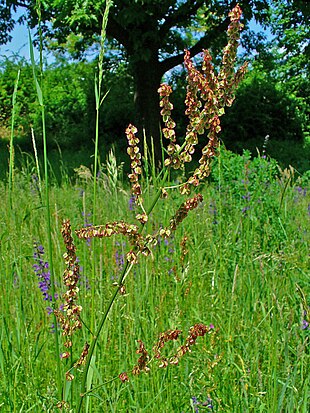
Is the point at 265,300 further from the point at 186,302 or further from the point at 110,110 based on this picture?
the point at 110,110

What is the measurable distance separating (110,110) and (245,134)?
4259 millimetres

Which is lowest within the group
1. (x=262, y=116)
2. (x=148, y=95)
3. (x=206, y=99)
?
(x=206, y=99)

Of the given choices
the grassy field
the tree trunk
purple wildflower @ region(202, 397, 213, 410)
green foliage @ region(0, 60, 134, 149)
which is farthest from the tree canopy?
purple wildflower @ region(202, 397, 213, 410)

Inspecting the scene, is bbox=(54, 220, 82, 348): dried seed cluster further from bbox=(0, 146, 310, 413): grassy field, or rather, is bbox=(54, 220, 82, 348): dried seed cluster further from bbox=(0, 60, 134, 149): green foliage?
bbox=(0, 60, 134, 149): green foliage

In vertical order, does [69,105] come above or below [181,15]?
below

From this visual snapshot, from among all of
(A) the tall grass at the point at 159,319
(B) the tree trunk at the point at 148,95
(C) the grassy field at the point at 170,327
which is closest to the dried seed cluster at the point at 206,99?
(A) the tall grass at the point at 159,319

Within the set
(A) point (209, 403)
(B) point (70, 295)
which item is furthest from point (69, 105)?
(B) point (70, 295)

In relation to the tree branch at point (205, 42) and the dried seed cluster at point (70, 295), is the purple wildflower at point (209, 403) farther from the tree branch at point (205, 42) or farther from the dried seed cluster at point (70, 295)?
the tree branch at point (205, 42)

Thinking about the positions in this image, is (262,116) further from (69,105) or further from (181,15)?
(69,105)

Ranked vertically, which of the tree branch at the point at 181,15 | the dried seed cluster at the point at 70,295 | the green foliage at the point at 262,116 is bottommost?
the dried seed cluster at the point at 70,295

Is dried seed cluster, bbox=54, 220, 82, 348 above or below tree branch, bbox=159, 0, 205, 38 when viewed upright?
below

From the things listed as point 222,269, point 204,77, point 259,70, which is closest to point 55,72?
point 259,70

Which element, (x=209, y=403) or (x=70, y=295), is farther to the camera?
(x=209, y=403)

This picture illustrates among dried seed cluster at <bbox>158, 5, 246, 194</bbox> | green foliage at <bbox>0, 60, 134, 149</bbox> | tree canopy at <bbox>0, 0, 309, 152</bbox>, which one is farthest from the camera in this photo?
green foliage at <bbox>0, 60, 134, 149</bbox>
